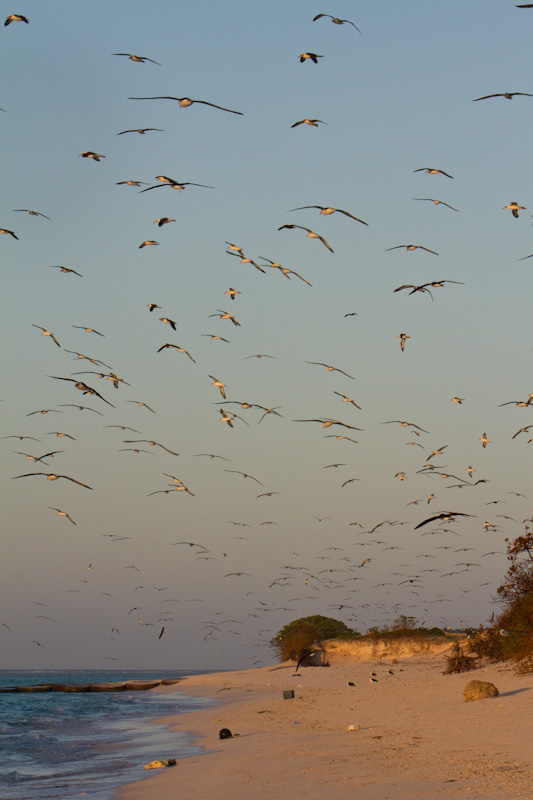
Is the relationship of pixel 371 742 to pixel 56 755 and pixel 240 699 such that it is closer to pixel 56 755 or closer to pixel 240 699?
pixel 56 755

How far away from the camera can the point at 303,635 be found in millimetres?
75750

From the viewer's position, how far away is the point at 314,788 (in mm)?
12484

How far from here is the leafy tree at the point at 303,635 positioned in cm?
7194

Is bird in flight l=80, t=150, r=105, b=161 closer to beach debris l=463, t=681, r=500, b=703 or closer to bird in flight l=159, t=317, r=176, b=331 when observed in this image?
bird in flight l=159, t=317, r=176, b=331

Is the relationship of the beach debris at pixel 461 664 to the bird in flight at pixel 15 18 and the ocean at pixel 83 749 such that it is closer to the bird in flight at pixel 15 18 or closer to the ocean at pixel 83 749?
the ocean at pixel 83 749

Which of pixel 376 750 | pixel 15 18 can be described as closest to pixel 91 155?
pixel 15 18

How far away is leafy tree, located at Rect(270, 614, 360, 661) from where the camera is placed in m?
71.9

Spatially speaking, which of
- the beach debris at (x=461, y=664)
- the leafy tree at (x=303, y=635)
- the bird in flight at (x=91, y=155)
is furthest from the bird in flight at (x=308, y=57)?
the leafy tree at (x=303, y=635)

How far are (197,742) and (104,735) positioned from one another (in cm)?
922

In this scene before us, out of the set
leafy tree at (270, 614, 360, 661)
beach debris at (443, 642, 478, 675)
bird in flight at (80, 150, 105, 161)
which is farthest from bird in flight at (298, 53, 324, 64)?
leafy tree at (270, 614, 360, 661)

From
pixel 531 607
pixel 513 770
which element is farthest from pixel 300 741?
pixel 531 607

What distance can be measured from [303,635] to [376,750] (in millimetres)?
62317

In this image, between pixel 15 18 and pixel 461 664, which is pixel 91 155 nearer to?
pixel 15 18

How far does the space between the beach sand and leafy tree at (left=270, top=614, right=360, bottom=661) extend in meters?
37.9
